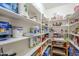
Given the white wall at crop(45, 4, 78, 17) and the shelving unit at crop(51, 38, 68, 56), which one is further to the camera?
the white wall at crop(45, 4, 78, 17)

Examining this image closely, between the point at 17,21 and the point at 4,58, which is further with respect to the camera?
the point at 17,21

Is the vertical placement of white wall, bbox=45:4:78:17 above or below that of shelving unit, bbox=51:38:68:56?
above

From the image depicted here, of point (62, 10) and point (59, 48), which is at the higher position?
point (62, 10)

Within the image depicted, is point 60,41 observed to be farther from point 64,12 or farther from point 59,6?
point 59,6

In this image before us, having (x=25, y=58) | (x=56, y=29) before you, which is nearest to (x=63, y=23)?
(x=56, y=29)

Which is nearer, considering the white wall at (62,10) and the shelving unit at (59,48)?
the shelving unit at (59,48)

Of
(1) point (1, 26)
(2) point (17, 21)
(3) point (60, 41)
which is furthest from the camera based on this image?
(3) point (60, 41)

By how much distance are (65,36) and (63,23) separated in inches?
22.1

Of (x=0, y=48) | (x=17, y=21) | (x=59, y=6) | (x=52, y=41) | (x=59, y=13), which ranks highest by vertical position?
(x=59, y=6)

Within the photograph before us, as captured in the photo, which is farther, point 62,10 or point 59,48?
point 62,10

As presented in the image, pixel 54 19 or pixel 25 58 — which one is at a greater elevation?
pixel 54 19

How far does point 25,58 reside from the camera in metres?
1.31

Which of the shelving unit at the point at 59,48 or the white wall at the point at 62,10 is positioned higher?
the white wall at the point at 62,10

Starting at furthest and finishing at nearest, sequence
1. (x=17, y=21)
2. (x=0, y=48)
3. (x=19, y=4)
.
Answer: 1. (x=17, y=21)
2. (x=19, y=4)
3. (x=0, y=48)
